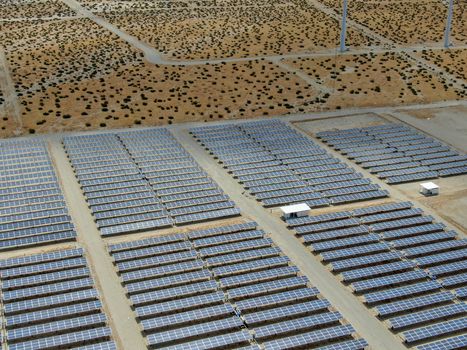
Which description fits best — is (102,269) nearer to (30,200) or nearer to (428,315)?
(30,200)

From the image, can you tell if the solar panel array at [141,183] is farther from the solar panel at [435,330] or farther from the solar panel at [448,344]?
the solar panel at [448,344]

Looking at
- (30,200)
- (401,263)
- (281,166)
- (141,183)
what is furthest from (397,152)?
(30,200)

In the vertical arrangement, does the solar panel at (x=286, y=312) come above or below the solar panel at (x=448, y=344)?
above

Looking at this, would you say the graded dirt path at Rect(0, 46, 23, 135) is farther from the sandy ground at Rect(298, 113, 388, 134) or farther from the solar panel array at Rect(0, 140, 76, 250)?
the sandy ground at Rect(298, 113, 388, 134)

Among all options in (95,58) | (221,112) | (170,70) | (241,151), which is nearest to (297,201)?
(241,151)

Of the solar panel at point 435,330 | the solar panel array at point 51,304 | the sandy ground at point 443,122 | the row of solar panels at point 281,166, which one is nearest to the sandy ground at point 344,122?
the row of solar panels at point 281,166

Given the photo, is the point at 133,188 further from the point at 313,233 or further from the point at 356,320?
the point at 356,320
